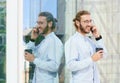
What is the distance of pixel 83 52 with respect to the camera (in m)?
1.97

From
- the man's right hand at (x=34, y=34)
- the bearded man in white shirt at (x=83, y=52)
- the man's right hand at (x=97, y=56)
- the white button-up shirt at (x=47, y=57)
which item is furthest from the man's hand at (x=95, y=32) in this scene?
the man's right hand at (x=34, y=34)

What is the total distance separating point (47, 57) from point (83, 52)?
26 cm

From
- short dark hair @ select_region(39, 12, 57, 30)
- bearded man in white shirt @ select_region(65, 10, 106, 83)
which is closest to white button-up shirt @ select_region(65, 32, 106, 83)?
bearded man in white shirt @ select_region(65, 10, 106, 83)

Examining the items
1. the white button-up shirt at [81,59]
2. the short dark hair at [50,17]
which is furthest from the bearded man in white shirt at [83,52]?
the short dark hair at [50,17]

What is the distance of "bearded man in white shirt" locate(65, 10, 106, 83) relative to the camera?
1.97 m

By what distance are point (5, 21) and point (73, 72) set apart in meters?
0.61

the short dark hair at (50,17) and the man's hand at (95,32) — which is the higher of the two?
the short dark hair at (50,17)

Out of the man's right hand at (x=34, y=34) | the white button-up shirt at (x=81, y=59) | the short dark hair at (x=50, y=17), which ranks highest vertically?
the short dark hair at (x=50, y=17)

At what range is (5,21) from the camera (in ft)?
6.47

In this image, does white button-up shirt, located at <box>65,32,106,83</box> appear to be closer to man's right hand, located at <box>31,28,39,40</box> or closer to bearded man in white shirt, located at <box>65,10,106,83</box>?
bearded man in white shirt, located at <box>65,10,106,83</box>

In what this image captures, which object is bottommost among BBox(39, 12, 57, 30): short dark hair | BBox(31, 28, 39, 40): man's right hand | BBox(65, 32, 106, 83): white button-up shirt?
BBox(65, 32, 106, 83): white button-up shirt

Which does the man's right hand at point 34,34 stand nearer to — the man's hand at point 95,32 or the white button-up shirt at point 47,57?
the white button-up shirt at point 47,57

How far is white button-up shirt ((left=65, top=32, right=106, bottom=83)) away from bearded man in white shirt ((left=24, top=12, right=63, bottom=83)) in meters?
0.07

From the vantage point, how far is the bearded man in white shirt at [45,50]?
1.97 m
